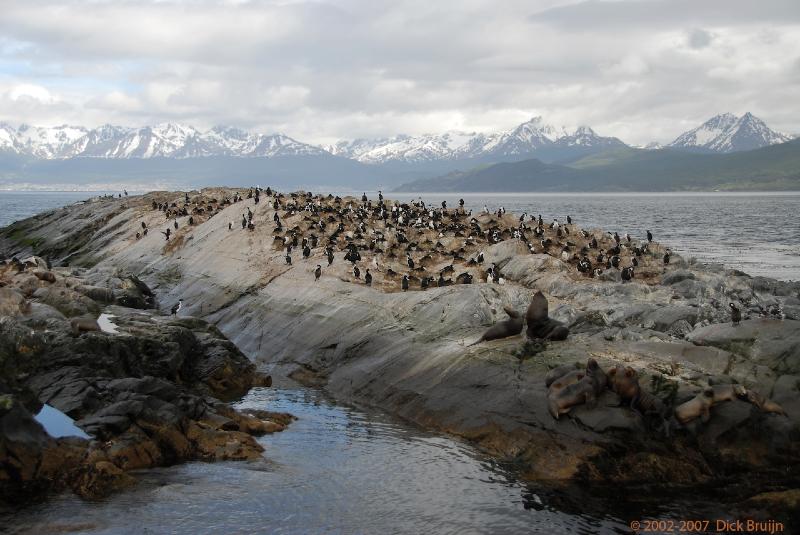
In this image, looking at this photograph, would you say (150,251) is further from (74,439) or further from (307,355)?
(74,439)

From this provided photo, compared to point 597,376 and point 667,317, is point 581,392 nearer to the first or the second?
point 597,376

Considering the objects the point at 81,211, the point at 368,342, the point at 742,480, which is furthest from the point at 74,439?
the point at 81,211

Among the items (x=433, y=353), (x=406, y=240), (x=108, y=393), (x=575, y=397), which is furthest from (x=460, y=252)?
(x=108, y=393)

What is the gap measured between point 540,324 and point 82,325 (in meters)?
12.1

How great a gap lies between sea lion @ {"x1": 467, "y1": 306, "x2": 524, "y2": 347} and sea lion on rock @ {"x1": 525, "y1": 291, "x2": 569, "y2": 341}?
355 mm

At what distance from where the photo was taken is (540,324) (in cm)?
1966

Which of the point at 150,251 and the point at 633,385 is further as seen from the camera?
the point at 150,251

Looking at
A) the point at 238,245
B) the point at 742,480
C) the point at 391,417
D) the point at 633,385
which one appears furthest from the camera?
the point at 238,245

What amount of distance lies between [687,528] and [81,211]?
181 feet

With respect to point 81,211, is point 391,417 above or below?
below

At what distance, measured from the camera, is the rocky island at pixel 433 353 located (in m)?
15.1

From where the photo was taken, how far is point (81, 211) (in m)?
58.6

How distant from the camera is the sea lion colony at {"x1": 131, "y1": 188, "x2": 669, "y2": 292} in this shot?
95.5 feet

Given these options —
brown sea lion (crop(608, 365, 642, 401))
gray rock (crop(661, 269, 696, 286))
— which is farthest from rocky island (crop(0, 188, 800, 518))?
gray rock (crop(661, 269, 696, 286))
